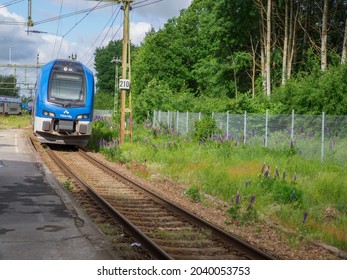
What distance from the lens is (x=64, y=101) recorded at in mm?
21406

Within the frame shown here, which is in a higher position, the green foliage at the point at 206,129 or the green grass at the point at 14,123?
the green foliage at the point at 206,129

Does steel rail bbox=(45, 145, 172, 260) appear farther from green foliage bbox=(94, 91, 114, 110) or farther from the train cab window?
green foliage bbox=(94, 91, 114, 110)

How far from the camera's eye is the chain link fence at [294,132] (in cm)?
1739

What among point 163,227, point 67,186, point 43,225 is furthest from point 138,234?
point 67,186

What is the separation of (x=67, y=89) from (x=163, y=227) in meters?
13.8

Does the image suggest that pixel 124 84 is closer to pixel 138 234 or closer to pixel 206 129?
pixel 206 129

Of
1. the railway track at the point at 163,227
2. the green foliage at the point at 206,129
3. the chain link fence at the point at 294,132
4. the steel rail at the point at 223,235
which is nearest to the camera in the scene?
the steel rail at the point at 223,235

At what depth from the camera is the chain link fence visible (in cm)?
1739

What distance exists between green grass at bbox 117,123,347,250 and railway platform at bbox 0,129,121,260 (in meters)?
3.25

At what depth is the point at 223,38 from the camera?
40656mm

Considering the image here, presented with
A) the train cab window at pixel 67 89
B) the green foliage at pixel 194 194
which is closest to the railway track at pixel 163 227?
the green foliage at pixel 194 194

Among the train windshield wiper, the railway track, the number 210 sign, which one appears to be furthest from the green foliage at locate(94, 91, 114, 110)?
the railway track

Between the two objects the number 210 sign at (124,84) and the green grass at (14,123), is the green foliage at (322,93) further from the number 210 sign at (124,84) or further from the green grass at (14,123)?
the green grass at (14,123)

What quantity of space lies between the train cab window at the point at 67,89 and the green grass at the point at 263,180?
118 inches
